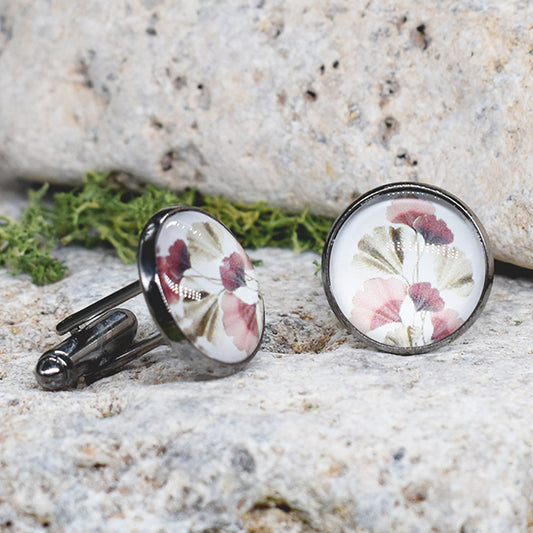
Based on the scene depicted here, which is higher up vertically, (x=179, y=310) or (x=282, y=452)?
(x=179, y=310)

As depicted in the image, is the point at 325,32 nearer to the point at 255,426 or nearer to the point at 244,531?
the point at 255,426

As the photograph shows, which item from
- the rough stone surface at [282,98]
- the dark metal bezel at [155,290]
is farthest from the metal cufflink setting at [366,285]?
the rough stone surface at [282,98]

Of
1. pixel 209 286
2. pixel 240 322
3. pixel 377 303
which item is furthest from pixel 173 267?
pixel 377 303

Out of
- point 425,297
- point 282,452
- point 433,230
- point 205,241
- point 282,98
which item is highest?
point 282,98

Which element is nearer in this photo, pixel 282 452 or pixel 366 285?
pixel 282 452

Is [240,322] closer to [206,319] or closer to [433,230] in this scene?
Answer: [206,319]

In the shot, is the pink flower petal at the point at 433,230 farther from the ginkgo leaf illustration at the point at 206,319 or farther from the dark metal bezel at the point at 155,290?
the dark metal bezel at the point at 155,290

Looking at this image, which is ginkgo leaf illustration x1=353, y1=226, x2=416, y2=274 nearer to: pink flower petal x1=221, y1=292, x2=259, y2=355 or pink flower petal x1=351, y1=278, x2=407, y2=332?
pink flower petal x1=351, y1=278, x2=407, y2=332
